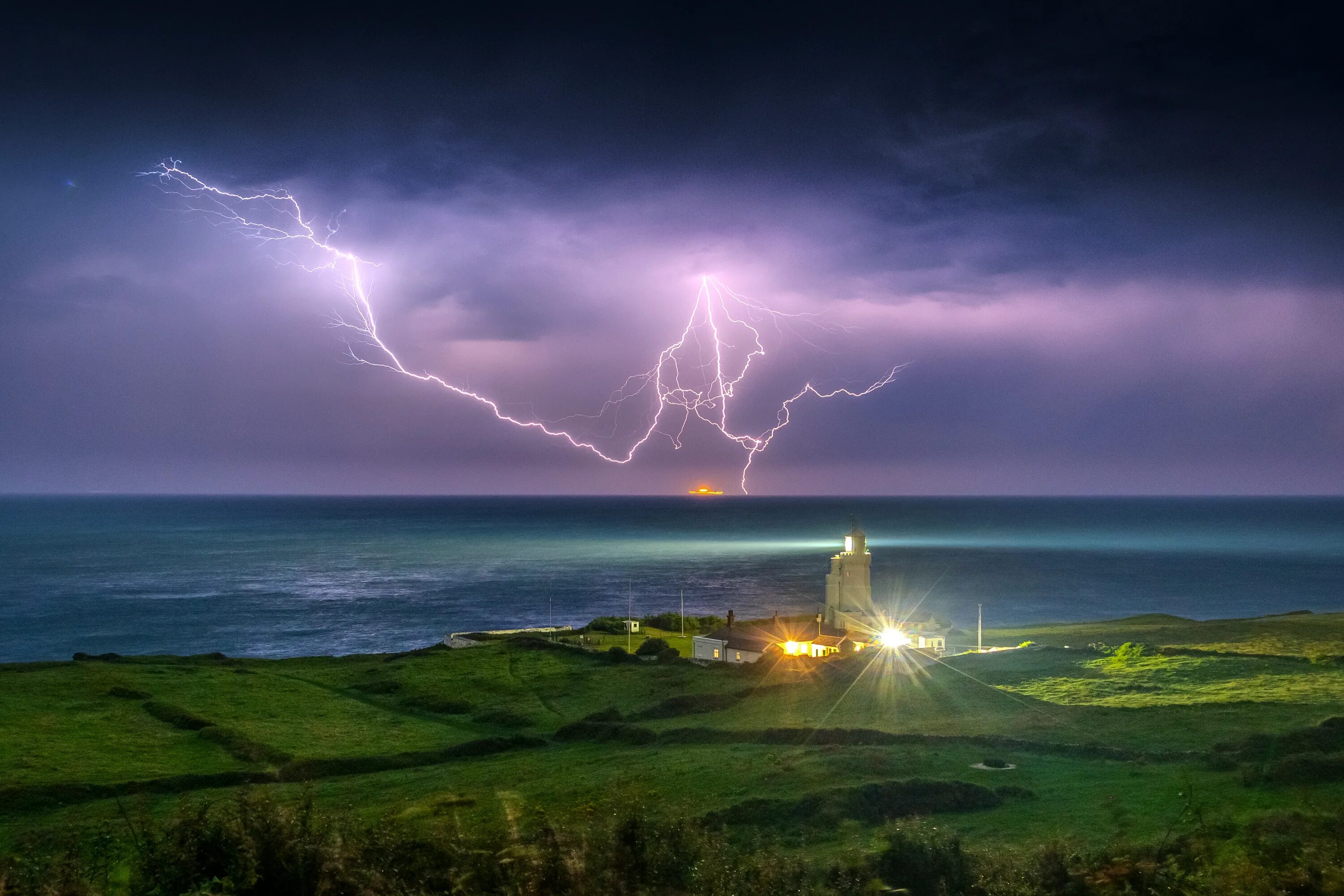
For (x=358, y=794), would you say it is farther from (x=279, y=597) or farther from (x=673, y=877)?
(x=279, y=597)

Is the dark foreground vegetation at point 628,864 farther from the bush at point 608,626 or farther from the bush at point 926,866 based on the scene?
the bush at point 608,626

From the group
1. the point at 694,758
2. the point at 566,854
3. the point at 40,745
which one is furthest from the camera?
the point at 40,745

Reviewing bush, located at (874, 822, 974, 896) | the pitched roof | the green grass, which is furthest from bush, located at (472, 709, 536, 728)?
the green grass

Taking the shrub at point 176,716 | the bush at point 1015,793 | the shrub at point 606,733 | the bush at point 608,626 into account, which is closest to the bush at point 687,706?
the shrub at point 606,733

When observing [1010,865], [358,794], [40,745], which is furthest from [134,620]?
[1010,865]

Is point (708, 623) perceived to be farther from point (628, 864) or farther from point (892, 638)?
point (628, 864)

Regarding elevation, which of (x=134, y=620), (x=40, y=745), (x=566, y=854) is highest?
(x=566, y=854)
